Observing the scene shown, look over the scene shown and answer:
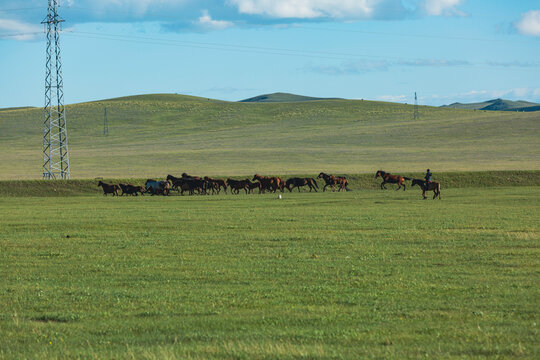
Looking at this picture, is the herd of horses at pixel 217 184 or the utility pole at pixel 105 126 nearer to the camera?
the herd of horses at pixel 217 184

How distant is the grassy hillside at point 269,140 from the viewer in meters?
74.9

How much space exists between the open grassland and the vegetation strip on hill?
28.7 meters

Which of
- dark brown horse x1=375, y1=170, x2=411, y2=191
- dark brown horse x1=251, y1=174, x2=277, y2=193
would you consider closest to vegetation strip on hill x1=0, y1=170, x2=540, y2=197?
dark brown horse x1=375, y1=170, x2=411, y2=191

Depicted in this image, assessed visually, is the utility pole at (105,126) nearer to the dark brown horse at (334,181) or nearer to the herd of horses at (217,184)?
the herd of horses at (217,184)

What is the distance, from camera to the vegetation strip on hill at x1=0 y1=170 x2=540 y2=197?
55.7 metres

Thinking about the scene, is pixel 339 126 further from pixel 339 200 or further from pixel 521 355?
pixel 521 355

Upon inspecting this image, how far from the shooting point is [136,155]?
8900 cm

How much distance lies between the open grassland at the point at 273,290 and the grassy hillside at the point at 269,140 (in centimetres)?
4385

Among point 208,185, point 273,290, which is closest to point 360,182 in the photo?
point 208,185

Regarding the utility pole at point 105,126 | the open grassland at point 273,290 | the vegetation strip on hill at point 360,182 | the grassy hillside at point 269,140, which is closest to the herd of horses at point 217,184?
the vegetation strip on hill at point 360,182

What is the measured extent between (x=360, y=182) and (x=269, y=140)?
44290 mm

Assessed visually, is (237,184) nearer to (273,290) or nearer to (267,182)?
(267,182)

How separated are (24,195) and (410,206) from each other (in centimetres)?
3101

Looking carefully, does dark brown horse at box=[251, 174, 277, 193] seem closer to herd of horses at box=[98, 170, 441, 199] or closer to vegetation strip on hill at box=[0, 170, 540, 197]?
herd of horses at box=[98, 170, 441, 199]
